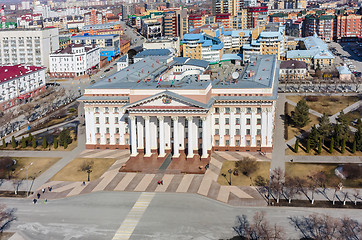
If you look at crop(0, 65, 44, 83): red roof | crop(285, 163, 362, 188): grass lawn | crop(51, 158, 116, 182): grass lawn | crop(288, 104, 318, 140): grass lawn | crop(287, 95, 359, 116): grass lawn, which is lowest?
crop(51, 158, 116, 182): grass lawn

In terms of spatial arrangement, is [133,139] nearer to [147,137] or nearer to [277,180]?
[147,137]

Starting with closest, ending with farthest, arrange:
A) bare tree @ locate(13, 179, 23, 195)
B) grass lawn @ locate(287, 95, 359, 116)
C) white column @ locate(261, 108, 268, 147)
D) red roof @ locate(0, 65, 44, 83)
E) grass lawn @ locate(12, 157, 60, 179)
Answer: bare tree @ locate(13, 179, 23, 195) < grass lawn @ locate(12, 157, 60, 179) < white column @ locate(261, 108, 268, 147) < grass lawn @ locate(287, 95, 359, 116) < red roof @ locate(0, 65, 44, 83)

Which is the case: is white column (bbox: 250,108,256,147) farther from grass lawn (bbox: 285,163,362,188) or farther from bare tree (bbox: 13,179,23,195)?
bare tree (bbox: 13,179,23,195)

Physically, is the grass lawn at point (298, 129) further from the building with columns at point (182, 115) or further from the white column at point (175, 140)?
the white column at point (175, 140)

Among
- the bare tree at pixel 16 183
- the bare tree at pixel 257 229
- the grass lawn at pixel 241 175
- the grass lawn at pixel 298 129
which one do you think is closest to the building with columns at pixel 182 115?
the grass lawn at pixel 241 175

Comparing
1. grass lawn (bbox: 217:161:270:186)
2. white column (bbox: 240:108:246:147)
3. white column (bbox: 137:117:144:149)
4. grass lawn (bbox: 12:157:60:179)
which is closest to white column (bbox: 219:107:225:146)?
white column (bbox: 240:108:246:147)

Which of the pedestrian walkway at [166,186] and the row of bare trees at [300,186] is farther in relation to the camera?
the pedestrian walkway at [166,186]

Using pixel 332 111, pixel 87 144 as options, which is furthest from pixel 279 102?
pixel 87 144

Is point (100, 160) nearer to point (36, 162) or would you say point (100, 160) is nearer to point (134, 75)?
point (36, 162)

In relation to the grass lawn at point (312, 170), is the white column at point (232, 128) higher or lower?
higher
